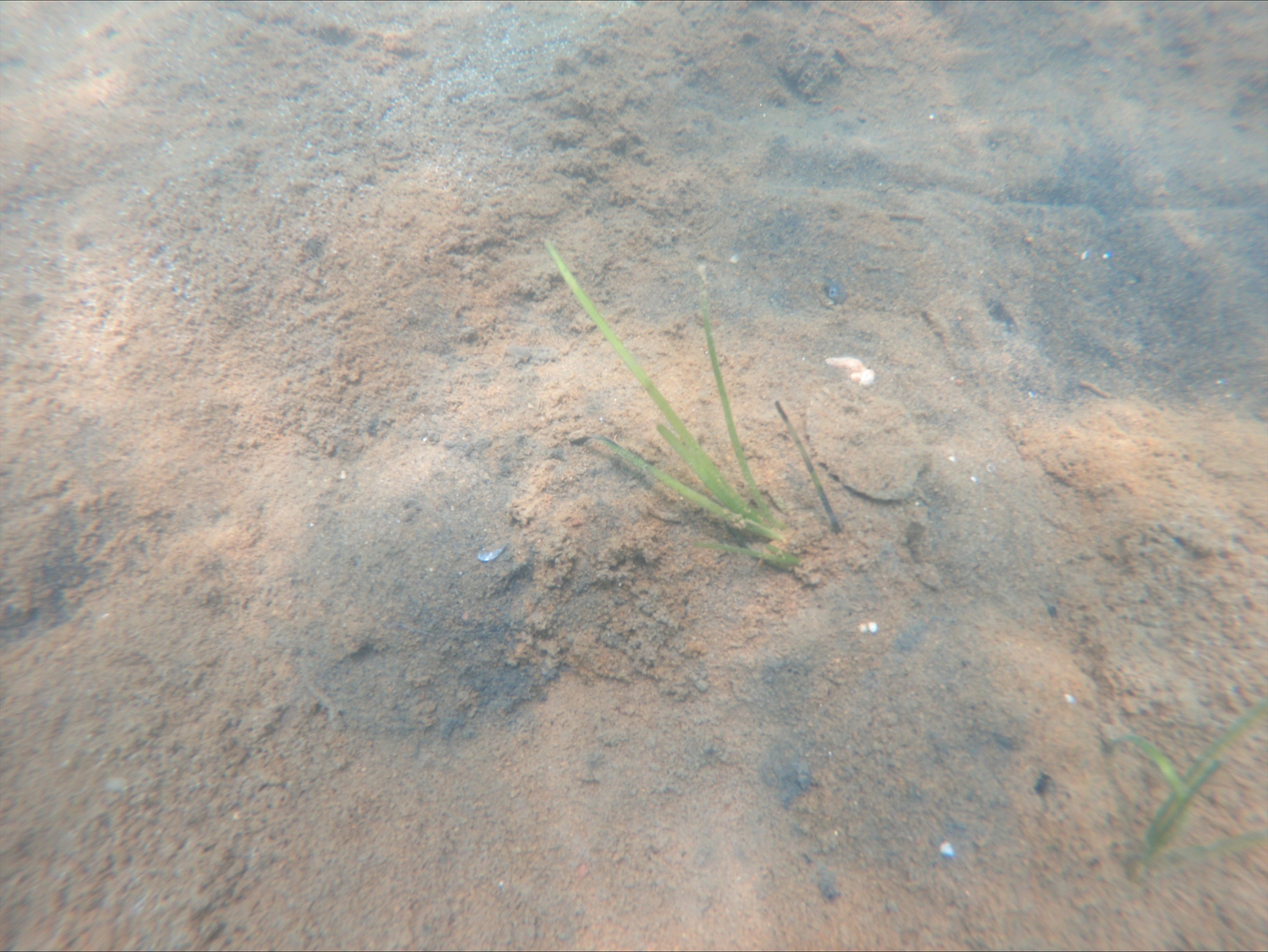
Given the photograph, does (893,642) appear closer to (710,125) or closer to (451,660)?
(451,660)

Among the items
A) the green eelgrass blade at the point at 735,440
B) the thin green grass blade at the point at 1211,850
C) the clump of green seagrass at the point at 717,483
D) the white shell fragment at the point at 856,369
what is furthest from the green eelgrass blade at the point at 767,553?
the thin green grass blade at the point at 1211,850

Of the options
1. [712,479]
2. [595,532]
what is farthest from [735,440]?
[595,532]

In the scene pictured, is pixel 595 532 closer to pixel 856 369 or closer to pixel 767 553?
pixel 767 553

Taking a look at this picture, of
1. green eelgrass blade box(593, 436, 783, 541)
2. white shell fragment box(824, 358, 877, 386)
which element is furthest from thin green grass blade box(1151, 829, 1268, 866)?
white shell fragment box(824, 358, 877, 386)

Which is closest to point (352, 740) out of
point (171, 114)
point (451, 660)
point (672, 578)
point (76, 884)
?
point (451, 660)

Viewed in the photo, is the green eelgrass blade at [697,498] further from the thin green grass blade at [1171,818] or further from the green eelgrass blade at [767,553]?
the thin green grass blade at [1171,818]
